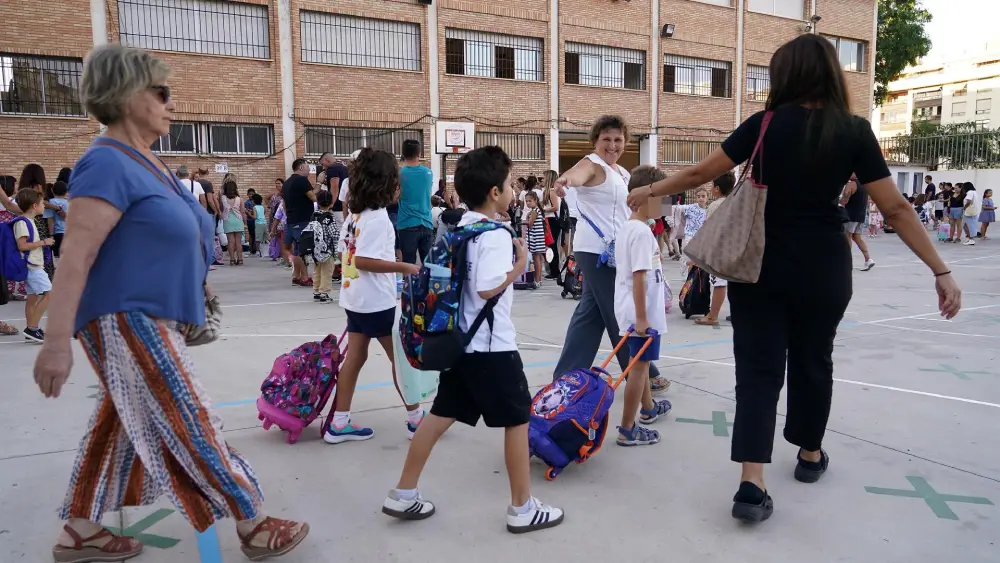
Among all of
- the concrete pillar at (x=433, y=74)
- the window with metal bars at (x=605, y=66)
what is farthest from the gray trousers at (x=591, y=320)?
the window with metal bars at (x=605, y=66)

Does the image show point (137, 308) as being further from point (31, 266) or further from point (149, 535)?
point (31, 266)

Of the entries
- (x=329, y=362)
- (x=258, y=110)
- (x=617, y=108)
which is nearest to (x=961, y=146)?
(x=617, y=108)

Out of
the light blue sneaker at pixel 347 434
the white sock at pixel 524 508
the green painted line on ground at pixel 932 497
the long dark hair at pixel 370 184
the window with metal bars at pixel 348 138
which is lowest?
the green painted line on ground at pixel 932 497

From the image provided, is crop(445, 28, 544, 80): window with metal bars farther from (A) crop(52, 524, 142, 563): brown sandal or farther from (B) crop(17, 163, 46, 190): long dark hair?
(A) crop(52, 524, 142, 563): brown sandal

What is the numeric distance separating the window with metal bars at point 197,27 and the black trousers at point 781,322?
1871cm

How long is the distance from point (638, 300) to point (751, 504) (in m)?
1.18

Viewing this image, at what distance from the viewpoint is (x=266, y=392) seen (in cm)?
403

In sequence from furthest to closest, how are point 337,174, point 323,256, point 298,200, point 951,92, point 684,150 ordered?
point 951,92 → point 684,150 → point 337,174 → point 298,200 → point 323,256

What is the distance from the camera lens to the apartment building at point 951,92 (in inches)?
2158

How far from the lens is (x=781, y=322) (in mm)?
3016

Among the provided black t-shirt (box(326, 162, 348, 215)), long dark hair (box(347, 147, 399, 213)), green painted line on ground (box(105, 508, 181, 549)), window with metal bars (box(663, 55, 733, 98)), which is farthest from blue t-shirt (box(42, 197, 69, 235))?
window with metal bars (box(663, 55, 733, 98))

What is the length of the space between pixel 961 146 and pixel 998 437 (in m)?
35.4

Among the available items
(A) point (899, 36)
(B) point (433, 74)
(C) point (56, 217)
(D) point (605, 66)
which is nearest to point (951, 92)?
(A) point (899, 36)

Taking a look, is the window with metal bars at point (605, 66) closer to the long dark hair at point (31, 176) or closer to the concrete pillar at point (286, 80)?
the concrete pillar at point (286, 80)
